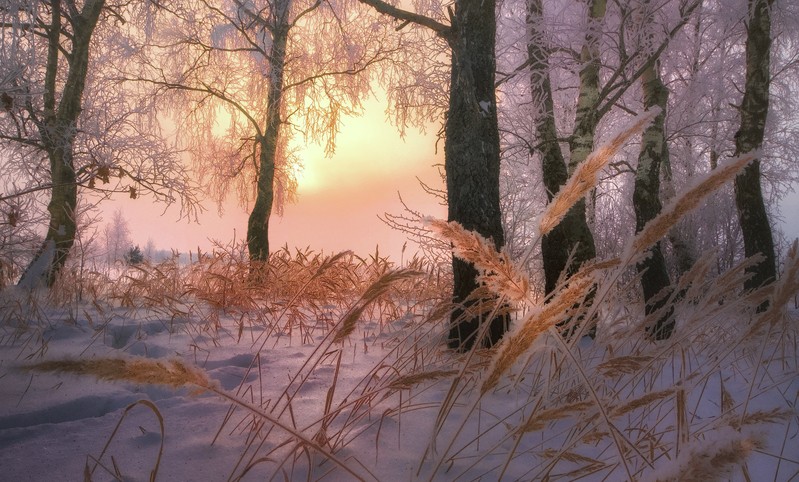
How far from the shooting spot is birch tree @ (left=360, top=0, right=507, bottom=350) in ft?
11.3

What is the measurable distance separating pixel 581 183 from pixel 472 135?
2609 millimetres

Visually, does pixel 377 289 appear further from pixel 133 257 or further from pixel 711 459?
pixel 133 257

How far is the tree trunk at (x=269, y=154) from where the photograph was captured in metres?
8.11

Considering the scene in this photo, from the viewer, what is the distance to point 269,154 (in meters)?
8.37

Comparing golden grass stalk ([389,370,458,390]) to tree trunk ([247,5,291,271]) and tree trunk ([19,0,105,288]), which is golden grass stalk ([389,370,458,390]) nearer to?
tree trunk ([19,0,105,288])

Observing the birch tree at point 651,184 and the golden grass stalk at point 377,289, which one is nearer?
the golden grass stalk at point 377,289

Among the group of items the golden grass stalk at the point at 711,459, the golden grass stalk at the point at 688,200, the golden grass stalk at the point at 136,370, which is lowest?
the golden grass stalk at the point at 711,459

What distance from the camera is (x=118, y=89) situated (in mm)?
8500

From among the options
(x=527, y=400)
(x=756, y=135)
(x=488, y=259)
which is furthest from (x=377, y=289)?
(x=756, y=135)

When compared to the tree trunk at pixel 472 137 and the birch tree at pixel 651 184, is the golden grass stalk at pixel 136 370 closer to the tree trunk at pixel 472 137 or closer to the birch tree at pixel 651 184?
the tree trunk at pixel 472 137

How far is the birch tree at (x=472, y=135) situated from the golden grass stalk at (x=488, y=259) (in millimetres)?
2500

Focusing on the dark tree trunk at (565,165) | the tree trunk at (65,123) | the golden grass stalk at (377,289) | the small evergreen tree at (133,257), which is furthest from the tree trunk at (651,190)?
the tree trunk at (65,123)

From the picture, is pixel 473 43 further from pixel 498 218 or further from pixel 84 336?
pixel 84 336

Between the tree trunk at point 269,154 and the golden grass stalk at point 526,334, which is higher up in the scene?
the tree trunk at point 269,154
